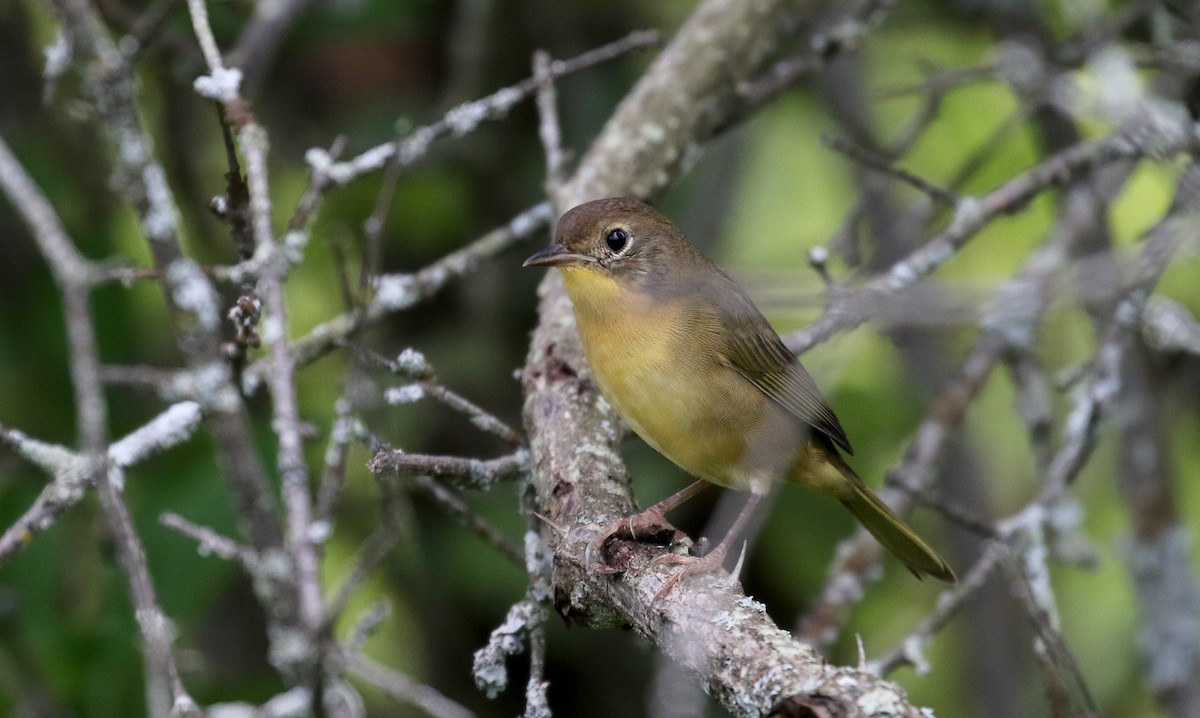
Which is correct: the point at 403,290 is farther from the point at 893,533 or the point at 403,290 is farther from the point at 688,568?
the point at 893,533

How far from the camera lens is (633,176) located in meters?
4.44

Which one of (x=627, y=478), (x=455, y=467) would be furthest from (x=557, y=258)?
(x=455, y=467)

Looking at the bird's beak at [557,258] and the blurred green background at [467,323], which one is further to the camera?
the blurred green background at [467,323]

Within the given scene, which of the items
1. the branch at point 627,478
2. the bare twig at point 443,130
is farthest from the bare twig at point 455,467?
the bare twig at point 443,130

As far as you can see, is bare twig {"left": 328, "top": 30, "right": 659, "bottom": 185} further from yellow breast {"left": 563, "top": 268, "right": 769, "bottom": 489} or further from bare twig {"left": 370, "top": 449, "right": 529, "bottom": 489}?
bare twig {"left": 370, "top": 449, "right": 529, "bottom": 489}

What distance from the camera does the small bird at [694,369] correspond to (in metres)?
3.70

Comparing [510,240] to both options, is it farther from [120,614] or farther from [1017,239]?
[1017,239]

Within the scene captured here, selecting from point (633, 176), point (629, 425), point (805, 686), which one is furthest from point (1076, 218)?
point (805, 686)

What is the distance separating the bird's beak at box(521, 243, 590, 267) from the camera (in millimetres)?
3912

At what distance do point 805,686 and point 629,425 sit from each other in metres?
1.71

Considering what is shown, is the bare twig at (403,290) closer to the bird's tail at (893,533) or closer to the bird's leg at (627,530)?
the bird's leg at (627,530)

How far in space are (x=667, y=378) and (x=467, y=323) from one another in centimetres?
243

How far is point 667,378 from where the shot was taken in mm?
3719

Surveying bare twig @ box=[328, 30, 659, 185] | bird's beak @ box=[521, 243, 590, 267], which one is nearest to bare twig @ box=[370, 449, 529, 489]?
bird's beak @ box=[521, 243, 590, 267]
